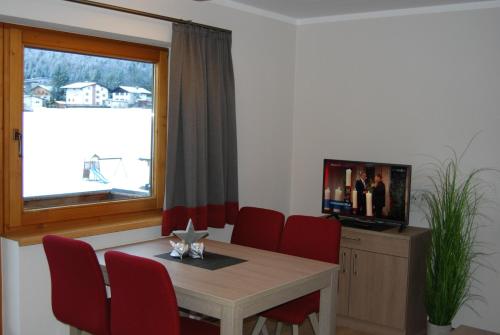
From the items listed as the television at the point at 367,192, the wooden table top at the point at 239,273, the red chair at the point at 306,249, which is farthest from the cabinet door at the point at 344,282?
the wooden table top at the point at 239,273

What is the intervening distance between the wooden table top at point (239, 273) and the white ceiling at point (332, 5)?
7.01 feet

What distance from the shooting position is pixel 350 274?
15.8ft

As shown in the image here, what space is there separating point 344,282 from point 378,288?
0.99 feet

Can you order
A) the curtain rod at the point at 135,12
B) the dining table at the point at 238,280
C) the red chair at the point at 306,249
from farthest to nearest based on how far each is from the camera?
the curtain rod at the point at 135,12 → the red chair at the point at 306,249 → the dining table at the point at 238,280

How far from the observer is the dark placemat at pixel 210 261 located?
3.37m

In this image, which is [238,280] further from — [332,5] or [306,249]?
[332,5]

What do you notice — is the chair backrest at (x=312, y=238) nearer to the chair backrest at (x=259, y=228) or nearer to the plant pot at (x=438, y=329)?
the chair backrest at (x=259, y=228)

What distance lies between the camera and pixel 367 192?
15.8 ft

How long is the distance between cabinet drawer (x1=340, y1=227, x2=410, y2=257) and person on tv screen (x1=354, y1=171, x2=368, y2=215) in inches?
7.6

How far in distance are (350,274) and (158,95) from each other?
6.87ft

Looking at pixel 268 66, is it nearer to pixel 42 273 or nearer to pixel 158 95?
pixel 158 95

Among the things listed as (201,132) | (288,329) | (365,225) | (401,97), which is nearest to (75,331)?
(201,132)

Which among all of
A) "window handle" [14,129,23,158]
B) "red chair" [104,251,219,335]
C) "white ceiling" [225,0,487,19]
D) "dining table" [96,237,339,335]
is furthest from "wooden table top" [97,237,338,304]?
"white ceiling" [225,0,487,19]

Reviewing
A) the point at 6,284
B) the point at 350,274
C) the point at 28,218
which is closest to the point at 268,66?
the point at 350,274
